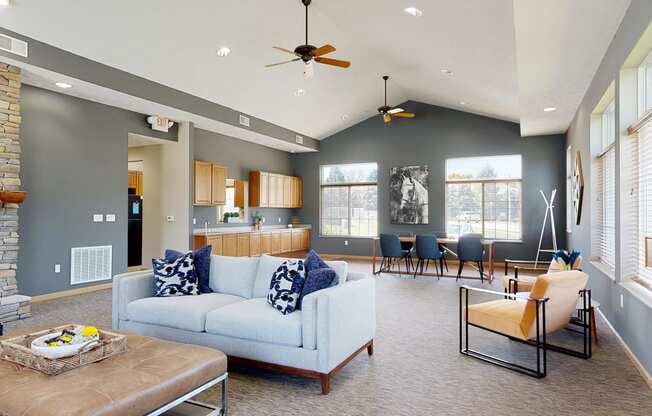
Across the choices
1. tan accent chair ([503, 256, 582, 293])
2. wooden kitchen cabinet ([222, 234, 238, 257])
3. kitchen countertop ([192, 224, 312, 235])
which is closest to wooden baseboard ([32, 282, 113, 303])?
kitchen countertop ([192, 224, 312, 235])

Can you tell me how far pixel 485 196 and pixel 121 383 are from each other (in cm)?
892

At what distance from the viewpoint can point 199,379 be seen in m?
2.12

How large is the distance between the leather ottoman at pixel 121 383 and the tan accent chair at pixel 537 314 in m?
2.03

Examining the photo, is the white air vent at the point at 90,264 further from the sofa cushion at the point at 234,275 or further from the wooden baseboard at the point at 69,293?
the sofa cushion at the point at 234,275

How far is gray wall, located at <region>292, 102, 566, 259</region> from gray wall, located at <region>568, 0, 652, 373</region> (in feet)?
9.58

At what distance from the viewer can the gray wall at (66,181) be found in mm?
5453

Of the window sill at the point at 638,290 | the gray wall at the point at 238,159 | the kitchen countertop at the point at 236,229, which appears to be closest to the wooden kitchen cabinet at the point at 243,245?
the kitchen countertop at the point at 236,229

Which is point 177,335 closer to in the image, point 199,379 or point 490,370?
point 199,379

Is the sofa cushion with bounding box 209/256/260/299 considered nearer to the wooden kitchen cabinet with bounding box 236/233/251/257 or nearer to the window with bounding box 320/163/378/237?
the wooden kitchen cabinet with bounding box 236/233/251/257

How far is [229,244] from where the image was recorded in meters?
8.16

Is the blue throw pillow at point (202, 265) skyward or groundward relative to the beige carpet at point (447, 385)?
skyward

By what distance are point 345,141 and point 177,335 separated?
835cm

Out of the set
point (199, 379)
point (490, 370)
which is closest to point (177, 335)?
point (199, 379)

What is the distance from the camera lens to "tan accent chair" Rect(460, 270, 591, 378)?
3.03 m
